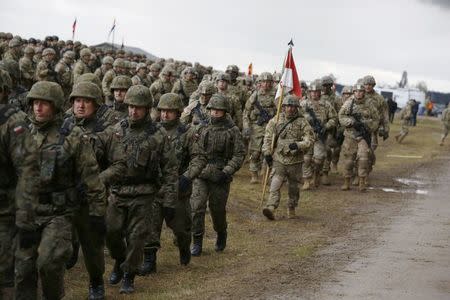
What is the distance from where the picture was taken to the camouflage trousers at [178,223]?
10305mm

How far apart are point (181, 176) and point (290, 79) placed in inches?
249

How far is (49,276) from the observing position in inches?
298

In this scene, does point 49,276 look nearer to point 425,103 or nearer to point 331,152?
point 331,152

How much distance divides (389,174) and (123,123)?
50.5 ft

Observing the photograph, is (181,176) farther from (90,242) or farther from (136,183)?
(90,242)

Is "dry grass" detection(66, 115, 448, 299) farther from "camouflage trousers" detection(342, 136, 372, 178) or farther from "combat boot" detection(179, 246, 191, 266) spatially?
"camouflage trousers" detection(342, 136, 372, 178)

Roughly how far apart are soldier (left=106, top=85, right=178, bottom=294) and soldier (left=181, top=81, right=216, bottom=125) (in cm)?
408

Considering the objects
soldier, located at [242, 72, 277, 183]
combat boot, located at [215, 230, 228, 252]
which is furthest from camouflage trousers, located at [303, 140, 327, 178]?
combat boot, located at [215, 230, 228, 252]

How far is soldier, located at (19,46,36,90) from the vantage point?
59.8ft

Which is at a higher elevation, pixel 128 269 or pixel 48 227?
pixel 48 227

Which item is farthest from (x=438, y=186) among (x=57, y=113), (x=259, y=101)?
(x=57, y=113)

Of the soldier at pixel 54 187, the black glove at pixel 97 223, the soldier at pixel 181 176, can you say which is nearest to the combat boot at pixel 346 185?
the soldier at pixel 181 176

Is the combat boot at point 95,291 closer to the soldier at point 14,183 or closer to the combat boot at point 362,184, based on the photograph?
the soldier at point 14,183

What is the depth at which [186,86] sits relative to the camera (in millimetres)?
19328
